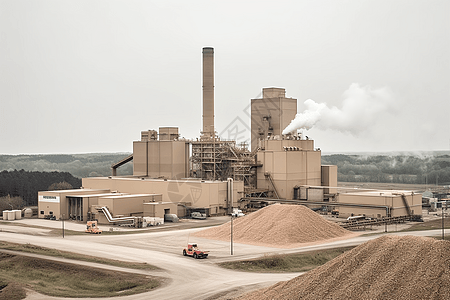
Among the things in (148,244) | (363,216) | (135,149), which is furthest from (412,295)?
(135,149)

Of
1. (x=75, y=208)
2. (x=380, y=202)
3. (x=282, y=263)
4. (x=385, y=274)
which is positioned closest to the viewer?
(x=385, y=274)

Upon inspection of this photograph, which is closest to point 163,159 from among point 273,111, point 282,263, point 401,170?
point 273,111

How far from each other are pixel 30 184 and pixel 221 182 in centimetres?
5363

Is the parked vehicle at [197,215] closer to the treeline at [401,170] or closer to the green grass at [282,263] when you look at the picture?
the green grass at [282,263]

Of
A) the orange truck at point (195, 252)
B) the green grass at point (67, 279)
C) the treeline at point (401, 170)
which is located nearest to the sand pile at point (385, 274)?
the green grass at point (67, 279)

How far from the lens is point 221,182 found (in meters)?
77.7

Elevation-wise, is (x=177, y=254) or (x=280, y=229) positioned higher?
(x=280, y=229)

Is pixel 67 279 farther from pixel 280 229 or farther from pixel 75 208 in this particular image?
pixel 75 208

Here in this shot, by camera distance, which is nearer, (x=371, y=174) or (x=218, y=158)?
(x=218, y=158)

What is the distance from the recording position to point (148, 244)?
5109cm

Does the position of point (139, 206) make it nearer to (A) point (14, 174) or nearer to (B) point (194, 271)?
(B) point (194, 271)

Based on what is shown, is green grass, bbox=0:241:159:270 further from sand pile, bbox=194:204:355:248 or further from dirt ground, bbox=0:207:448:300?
sand pile, bbox=194:204:355:248

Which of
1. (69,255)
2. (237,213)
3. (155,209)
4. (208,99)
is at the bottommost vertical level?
(69,255)

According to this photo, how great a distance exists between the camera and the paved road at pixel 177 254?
3331cm
